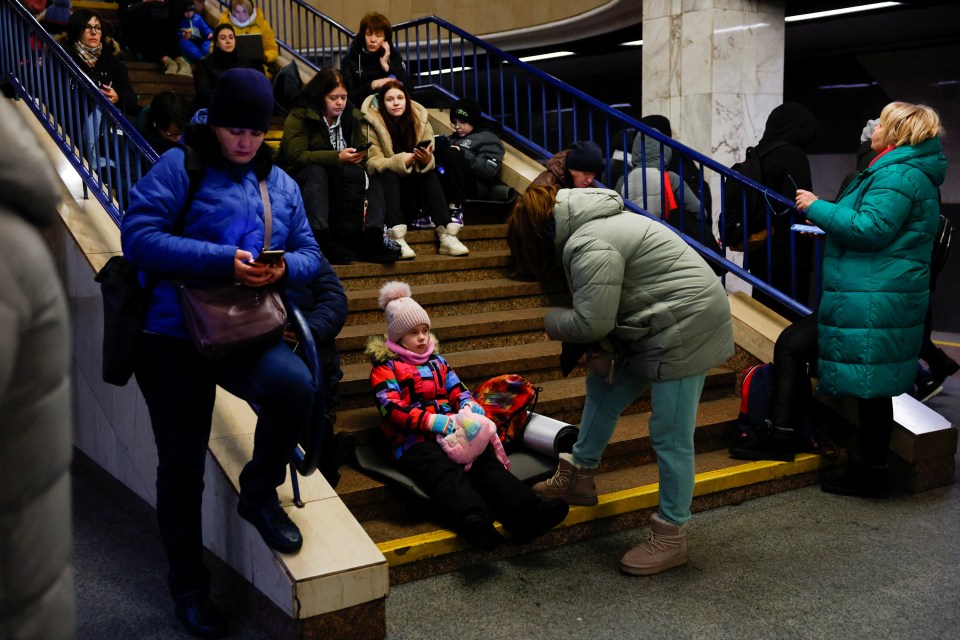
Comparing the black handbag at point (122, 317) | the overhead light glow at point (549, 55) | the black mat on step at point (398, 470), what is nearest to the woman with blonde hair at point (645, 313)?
the black mat on step at point (398, 470)

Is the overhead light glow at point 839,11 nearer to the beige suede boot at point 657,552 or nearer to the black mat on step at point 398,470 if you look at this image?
the black mat on step at point 398,470

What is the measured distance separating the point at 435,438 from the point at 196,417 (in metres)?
1.23

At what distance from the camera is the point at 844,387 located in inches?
193

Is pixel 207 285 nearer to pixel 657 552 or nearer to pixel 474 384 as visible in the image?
pixel 657 552

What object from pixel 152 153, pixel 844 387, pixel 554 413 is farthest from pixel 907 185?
pixel 152 153

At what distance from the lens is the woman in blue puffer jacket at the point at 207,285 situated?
10.5 ft

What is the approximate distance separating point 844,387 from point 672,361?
1.41 metres

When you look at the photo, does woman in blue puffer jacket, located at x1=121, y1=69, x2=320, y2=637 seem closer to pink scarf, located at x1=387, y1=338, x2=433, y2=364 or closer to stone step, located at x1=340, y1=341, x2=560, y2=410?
pink scarf, located at x1=387, y1=338, x2=433, y2=364

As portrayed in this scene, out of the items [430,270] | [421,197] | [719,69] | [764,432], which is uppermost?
[719,69]

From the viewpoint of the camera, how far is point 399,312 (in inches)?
174

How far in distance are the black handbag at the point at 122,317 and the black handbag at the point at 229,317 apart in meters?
0.18

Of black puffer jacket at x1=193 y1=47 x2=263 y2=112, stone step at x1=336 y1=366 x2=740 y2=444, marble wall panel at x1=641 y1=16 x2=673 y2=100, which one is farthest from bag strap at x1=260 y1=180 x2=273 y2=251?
marble wall panel at x1=641 y1=16 x2=673 y2=100

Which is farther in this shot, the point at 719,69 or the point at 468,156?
the point at 719,69

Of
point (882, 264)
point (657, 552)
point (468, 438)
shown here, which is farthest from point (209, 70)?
point (657, 552)
